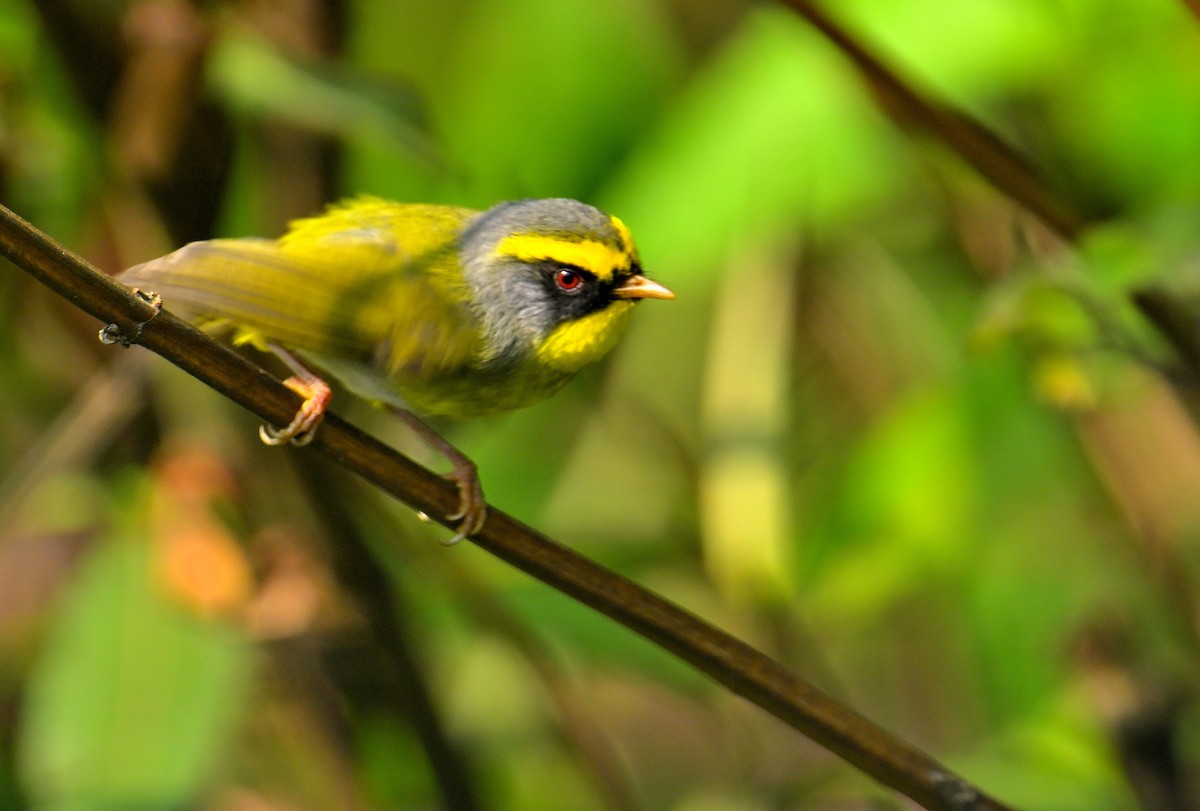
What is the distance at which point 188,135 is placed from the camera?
2691 millimetres

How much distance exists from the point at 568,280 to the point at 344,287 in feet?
1.30

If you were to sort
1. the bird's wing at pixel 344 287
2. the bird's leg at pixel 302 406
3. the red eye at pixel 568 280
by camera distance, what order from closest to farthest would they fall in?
the bird's leg at pixel 302 406 → the bird's wing at pixel 344 287 → the red eye at pixel 568 280

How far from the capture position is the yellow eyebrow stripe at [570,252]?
7.92ft

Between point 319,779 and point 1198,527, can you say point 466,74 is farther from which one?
point 1198,527

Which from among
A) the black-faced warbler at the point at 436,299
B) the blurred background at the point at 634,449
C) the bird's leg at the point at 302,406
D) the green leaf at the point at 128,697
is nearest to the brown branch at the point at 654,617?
the bird's leg at the point at 302,406

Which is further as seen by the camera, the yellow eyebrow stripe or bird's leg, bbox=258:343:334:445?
the yellow eyebrow stripe

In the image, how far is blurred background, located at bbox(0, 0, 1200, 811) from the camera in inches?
101

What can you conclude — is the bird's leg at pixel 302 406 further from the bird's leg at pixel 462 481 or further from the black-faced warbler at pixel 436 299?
the bird's leg at pixel 462 481

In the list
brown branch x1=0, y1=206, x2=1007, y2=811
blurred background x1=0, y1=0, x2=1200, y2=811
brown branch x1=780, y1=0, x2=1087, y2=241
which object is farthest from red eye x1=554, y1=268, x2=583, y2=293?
brown branch x1=0, y1=206, x2=1007, y2=811

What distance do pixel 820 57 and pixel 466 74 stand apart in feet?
2.78

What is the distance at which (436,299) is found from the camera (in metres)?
2.43

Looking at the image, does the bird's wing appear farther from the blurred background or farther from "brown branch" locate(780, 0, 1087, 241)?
"brown branch" locate(780, 0, 1087, 241)

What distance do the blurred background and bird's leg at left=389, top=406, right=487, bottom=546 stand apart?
0.31 meters

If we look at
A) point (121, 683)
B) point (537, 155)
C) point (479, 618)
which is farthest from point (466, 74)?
point (121, 683)
